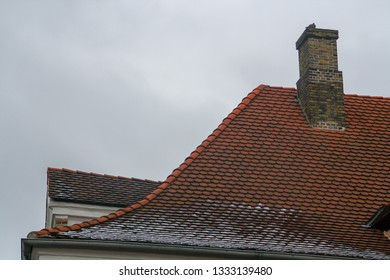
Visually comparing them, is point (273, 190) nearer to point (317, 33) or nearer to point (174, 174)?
point (174, 174)

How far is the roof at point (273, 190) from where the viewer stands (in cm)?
1542

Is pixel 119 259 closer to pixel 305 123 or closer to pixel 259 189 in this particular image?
pixel 259 189

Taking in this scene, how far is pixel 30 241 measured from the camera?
581 inches

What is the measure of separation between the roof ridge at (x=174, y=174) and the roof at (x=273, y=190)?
20 millimetres

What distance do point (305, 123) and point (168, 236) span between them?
218 inches

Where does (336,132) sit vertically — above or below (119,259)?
above

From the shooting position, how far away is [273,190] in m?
17.3

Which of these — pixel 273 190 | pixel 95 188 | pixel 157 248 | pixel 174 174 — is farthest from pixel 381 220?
pixel 95 188

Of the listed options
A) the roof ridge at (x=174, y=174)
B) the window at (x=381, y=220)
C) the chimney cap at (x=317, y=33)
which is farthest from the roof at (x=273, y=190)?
the chimney cap at (x=317, y=33)

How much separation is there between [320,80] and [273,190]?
3.83 meters

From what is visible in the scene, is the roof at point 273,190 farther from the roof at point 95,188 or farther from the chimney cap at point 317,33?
the roof at point 95,188

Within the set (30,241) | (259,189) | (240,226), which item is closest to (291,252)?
(240,226)
